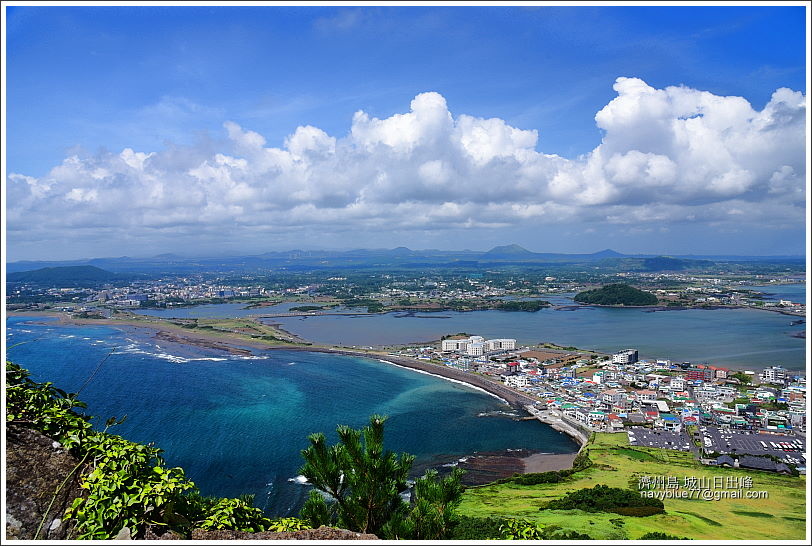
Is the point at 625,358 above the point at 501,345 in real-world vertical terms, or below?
above

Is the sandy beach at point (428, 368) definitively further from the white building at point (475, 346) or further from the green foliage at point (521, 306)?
the green foliage at point (521, 306)

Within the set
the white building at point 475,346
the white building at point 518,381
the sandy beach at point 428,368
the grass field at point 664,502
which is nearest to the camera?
the grass field at point 664,502

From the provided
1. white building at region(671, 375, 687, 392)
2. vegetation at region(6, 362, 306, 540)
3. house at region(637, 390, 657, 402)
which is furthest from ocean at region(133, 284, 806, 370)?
vegetation at region(6, 362, 306, 540)

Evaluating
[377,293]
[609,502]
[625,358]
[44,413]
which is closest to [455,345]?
[625,358]

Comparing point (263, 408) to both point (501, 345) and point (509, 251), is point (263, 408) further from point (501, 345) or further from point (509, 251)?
point (509, 251)

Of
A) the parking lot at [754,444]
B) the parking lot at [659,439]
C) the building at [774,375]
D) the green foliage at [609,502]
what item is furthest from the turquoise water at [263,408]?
the building at [774,375]

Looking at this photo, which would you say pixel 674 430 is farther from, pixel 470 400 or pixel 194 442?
pixel 194 442
